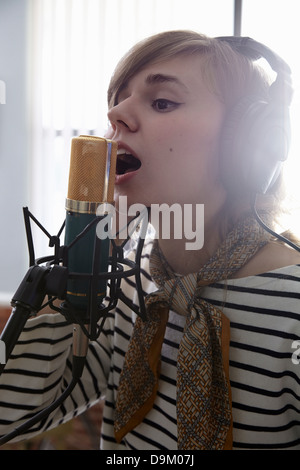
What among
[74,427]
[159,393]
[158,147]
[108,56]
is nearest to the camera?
[158,147]

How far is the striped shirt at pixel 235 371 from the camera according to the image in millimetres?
604

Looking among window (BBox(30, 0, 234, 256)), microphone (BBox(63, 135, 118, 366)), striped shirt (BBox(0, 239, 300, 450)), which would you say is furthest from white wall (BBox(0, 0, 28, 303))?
microphone (BBox(63, 135, 118, 366))

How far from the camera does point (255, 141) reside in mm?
553

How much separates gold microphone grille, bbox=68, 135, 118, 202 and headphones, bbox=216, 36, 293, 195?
0.76 ft

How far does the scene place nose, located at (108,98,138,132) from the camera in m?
0.58

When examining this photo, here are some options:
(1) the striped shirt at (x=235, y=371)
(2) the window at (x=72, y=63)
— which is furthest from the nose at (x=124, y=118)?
(2) the window at (x=72, y=63)

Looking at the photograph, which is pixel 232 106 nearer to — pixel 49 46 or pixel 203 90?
pixel 203 90

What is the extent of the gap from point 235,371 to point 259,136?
0.35 m

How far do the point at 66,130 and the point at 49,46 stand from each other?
16.9 inches

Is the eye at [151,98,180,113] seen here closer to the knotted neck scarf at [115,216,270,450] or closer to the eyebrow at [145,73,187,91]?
the eyebrow at [145,73,187,91]

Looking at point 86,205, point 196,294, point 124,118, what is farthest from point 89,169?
point 196,294

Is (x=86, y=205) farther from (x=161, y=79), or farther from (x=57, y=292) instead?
(x=161, y=79)

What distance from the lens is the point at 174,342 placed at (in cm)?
69
